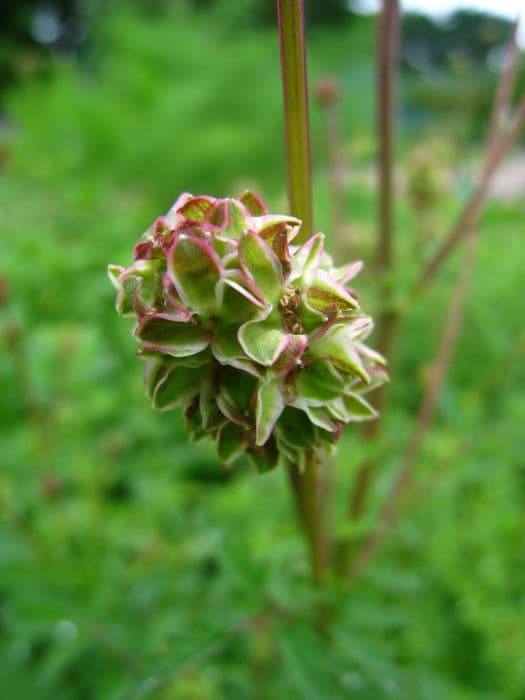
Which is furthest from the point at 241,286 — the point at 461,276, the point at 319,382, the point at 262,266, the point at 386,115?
the point at 461,276

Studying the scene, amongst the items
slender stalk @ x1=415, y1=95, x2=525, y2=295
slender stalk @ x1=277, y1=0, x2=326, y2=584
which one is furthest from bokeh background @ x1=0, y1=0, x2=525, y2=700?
slender stalk @ x1=277, y1=0, x2=326, y2=584

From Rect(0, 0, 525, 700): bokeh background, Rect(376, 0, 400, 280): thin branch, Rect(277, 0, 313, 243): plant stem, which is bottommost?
Rect(0, 0, 525, 700): bokeh background

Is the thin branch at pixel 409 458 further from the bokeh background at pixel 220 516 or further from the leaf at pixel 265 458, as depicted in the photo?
the leaf at pixel 265 458

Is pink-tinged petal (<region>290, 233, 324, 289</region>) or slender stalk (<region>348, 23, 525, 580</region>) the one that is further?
slender stalk (<region>348, 23, 525, 580</region>)

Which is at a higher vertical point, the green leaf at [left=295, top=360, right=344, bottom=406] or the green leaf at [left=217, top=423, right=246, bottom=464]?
the green leaf at [left=295, top=360, right=344, bottom=406]

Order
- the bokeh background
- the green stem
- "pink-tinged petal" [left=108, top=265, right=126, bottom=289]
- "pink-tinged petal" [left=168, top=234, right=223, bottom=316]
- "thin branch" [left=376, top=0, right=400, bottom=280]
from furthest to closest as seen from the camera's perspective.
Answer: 1. the bokeh background
2. "thin branch" [left=376, top=0, right=400, bottom=280]
3. the green stem
4. "pink-tinged petal" [left=108, top=265, right=126, bottom=289]
5. "pink-tinged petal" [left=168, top=234, right=223, bottom=316]

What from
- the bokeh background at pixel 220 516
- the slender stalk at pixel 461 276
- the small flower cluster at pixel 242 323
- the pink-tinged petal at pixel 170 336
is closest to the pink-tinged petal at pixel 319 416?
the small flower cluster at pixel 242 323

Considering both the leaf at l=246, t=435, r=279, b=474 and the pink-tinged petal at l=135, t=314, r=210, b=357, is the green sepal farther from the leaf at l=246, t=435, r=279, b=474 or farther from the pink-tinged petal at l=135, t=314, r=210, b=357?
the leaf at l=246, t=435, r=279, b=474
